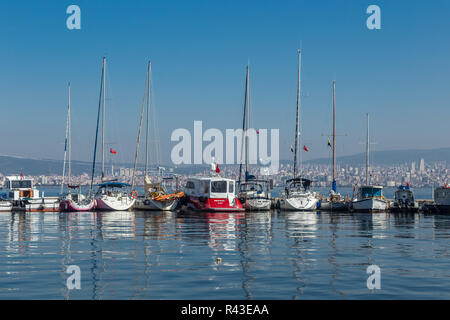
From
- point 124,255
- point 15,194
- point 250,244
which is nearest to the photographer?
point 124,255

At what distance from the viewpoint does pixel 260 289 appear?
17469 mm

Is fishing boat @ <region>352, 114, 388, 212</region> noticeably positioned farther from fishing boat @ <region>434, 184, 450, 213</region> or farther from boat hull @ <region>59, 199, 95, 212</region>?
boat hull @ <region>59, 199, 95, 212</region>

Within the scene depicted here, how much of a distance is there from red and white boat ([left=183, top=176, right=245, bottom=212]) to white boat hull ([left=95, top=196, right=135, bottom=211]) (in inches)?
319

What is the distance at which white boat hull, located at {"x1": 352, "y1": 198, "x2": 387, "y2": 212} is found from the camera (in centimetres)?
6512

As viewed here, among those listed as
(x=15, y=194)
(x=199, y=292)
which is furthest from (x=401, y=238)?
(x=15, y=194)

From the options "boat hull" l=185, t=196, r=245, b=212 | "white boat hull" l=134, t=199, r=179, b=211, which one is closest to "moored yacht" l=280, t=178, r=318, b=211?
"boat hull" l=185, t=196, r=245, b=212

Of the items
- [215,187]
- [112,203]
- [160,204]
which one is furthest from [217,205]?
[112,203]

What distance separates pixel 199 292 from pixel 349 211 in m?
52.4

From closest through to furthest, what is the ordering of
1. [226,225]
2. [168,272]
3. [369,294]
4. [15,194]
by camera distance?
1. [369,294]
2. [168,272]
3. [226,225]
4. [15,194]

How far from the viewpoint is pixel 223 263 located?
74.8 feet

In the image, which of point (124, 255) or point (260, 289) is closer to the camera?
point (260, 289)

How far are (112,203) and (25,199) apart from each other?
11298 mm

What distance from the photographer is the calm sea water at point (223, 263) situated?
1719cm
